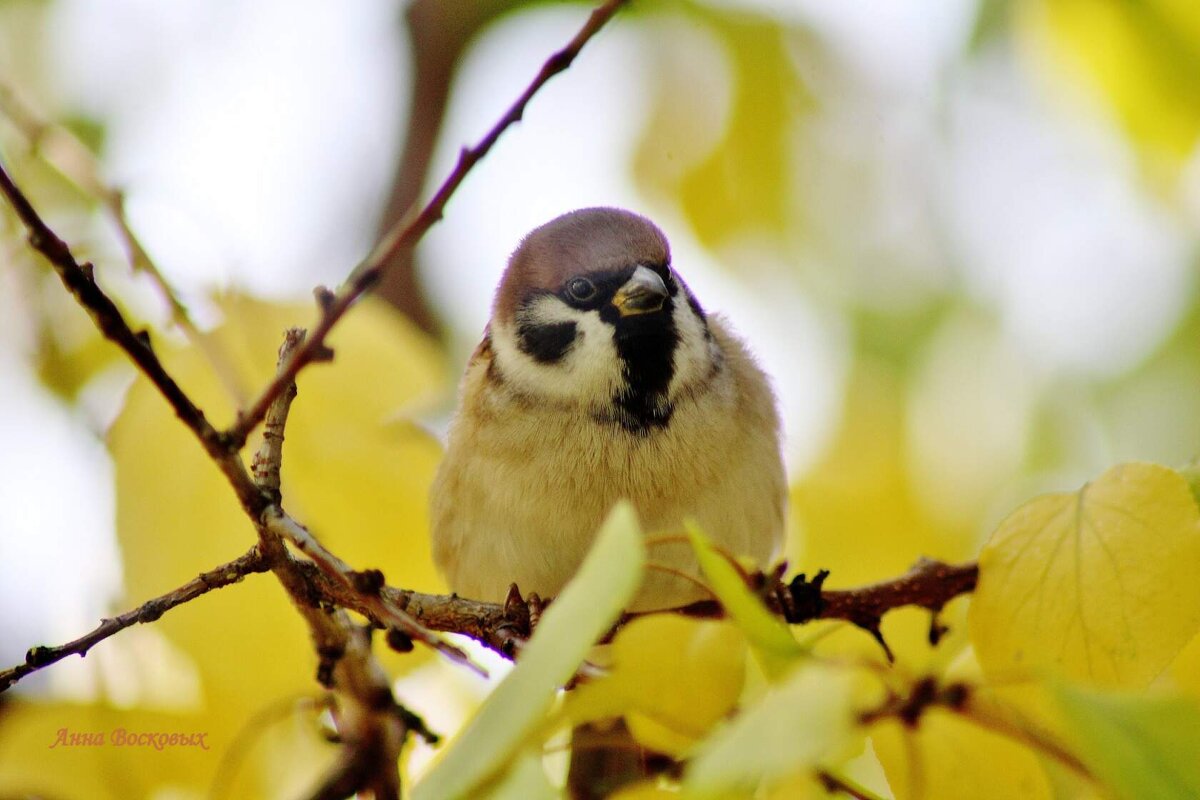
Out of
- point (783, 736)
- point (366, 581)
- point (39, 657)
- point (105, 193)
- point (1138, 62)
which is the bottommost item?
point (783, 736)

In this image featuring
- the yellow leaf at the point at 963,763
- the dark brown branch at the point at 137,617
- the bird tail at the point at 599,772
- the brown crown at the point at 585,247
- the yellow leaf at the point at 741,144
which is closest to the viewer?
the yellow leaf at the point at 963,763

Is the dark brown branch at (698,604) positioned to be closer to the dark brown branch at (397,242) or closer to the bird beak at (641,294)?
the dark brown branch at (397,242)

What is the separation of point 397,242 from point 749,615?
0.53 metres

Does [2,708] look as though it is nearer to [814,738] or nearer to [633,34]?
[814,738]

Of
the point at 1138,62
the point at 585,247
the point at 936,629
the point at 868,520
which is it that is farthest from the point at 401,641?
the point at 1138,62

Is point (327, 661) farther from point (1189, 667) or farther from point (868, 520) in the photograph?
point (868, 520)

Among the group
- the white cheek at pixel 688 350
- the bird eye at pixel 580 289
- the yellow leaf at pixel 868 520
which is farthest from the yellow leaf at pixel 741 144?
the yellow leaf at pixel 868 520

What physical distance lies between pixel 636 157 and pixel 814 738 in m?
2.24

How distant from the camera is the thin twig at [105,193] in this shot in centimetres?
178

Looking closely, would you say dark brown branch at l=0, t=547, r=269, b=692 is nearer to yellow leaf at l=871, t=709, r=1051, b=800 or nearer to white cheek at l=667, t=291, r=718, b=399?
yellow leaf at l=871, t=709, r=1051, b=800

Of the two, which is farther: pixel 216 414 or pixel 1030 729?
pixel 216 414

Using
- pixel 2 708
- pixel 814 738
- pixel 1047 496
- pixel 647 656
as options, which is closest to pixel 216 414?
pixel 2 708

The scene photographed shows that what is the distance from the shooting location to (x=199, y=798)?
1787 mm

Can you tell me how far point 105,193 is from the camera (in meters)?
1.85
